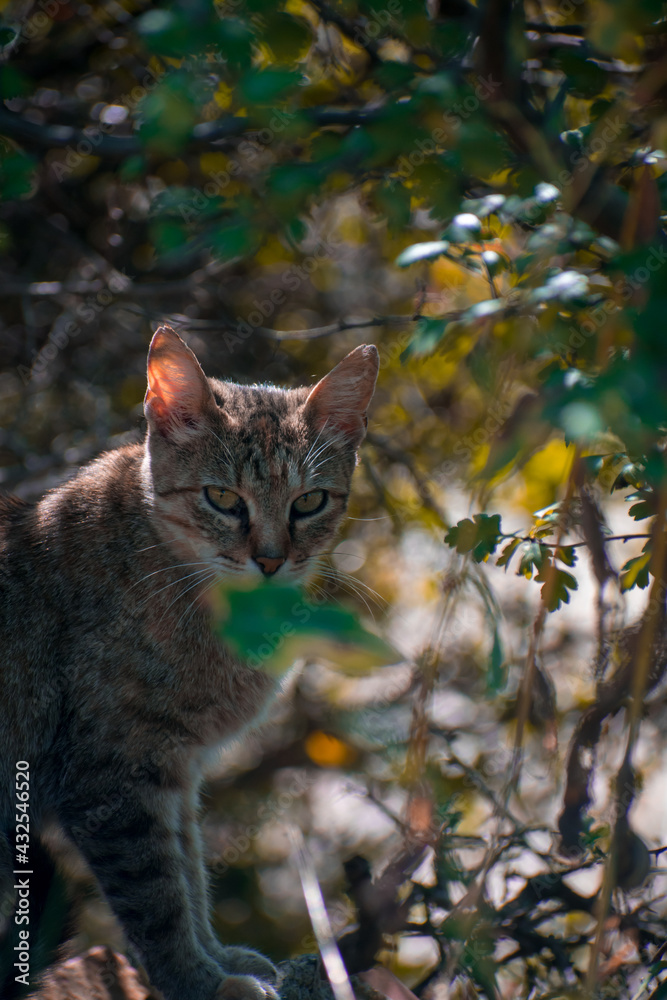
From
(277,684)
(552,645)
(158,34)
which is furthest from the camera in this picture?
(552,645)

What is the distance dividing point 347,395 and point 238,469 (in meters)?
0.44

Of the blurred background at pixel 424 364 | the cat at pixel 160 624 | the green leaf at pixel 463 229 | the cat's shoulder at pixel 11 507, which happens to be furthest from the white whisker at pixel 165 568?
the green leaf at pixel 463 229

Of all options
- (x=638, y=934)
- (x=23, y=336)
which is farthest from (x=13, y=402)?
(x=638, y=934)

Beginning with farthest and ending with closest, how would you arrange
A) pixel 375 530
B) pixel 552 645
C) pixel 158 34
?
pixel 375 530
pixel 552 645
pixel 158 34

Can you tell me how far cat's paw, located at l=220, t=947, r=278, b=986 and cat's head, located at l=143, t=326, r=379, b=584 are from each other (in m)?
1.05

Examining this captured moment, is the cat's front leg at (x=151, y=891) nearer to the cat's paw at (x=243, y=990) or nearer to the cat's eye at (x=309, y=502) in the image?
the cat's paw at (x=243, y=990)

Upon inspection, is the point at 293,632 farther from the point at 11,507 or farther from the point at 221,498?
the point at 11,507

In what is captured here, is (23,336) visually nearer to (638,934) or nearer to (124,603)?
(124,603)

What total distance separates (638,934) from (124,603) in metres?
1.58

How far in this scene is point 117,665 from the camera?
2.24 m

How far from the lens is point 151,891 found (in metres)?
2.08

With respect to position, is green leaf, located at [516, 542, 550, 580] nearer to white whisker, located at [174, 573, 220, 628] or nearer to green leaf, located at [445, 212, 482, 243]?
green leaf, located at [445, 212, 482, 243]

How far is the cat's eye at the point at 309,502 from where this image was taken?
2.43m

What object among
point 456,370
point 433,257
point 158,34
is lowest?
point 456,370
